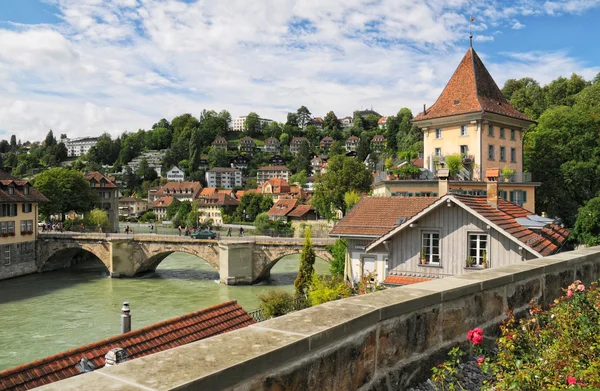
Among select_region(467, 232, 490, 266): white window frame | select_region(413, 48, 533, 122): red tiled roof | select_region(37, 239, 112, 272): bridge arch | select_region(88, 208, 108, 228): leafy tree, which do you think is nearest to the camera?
select_region(467, 232, 490, 266): white window frame

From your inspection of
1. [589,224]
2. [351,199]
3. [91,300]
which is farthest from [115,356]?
[351,199]

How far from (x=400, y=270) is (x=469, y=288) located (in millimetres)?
13533

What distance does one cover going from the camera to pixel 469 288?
4059 mm

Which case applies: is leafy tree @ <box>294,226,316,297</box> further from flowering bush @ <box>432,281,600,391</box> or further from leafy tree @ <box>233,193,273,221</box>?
leafy tree @ <box>233,193,273,221</box>

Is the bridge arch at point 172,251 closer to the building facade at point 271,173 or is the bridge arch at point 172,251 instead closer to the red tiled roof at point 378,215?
the red tiled roof at point 378,215

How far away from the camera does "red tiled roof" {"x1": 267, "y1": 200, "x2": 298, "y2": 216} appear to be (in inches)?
3411

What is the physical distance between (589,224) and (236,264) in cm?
2526

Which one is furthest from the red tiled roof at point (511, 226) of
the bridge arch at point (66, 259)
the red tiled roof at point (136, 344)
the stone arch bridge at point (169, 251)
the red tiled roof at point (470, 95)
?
the bridge arch at point (66, 259)


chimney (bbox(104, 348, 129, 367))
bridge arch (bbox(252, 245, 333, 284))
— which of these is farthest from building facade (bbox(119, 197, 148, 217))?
chimney (bbox(104, 348, 129, 367))

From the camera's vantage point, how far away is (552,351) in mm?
3549

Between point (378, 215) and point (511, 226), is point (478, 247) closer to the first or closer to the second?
point (511, 226)

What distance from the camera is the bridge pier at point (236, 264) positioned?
1596 inches

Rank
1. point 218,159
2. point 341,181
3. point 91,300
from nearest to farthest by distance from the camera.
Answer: point 91,300
point 341,181
point 218,159

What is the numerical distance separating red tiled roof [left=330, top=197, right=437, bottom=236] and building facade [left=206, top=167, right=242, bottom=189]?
122 metres
